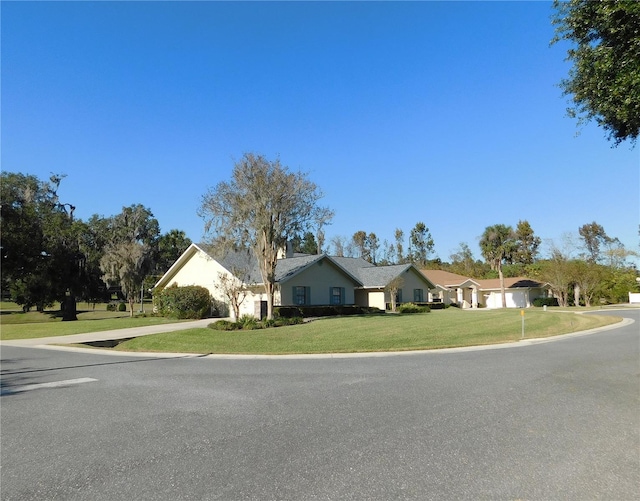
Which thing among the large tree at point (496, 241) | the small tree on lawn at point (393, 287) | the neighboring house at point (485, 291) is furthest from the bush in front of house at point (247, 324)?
the large tree at point (496, 241)

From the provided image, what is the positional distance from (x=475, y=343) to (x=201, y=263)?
24.1m

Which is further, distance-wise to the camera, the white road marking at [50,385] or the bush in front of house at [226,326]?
the bush in front of house at [226,326]

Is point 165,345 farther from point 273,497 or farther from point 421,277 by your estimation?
point 421,277

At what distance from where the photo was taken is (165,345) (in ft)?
59.3

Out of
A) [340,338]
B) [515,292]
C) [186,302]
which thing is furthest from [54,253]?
[515,292]

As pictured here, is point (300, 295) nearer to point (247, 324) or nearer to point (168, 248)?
point (247, 324)

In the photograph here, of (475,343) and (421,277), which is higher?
(421,277)

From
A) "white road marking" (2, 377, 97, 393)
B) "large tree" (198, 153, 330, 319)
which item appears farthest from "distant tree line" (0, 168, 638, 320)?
"white road marking" (2, 377, 97, 393)

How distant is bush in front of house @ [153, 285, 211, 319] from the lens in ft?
107

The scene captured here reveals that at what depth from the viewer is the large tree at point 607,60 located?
6859mm

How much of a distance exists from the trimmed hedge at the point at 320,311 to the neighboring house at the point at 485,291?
20.2m

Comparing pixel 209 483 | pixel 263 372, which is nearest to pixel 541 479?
pixel 209 483

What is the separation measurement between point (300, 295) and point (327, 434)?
90.8 feet

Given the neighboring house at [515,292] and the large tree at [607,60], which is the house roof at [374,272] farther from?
the large tree at [607,60]
